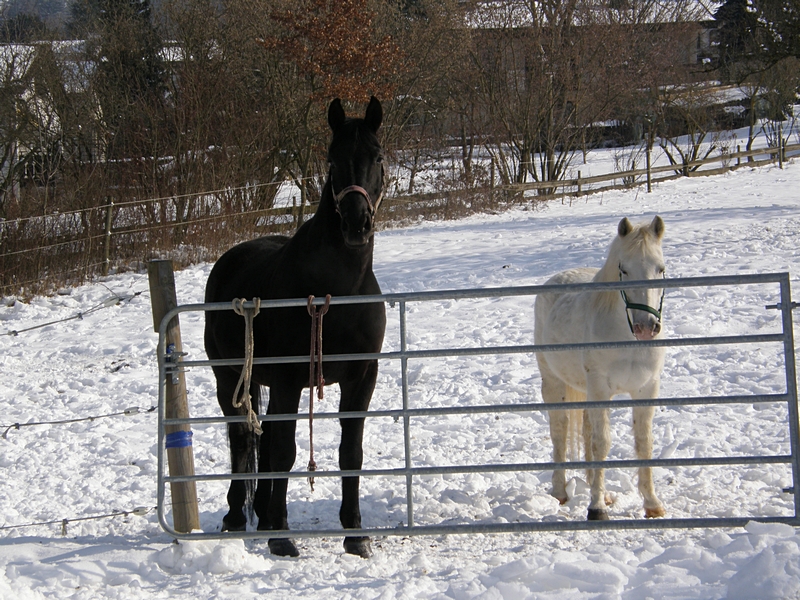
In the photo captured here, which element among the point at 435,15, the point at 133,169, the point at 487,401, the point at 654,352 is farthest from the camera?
the point at 435,15

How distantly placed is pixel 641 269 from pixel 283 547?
7.47 ft

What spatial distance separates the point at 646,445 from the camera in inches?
165

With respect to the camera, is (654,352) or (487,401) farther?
(487,401)

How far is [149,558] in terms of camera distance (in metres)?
3.54

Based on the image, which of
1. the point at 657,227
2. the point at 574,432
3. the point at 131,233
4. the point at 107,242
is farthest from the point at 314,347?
the point at 131,233

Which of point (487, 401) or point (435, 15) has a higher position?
point (435, 15)

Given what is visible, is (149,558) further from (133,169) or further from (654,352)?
(133,169)

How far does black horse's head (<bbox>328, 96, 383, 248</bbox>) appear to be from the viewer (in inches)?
135

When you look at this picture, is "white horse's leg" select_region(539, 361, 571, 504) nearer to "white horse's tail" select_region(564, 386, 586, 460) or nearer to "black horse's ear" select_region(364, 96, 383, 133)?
"white horse's tail" select_region(564, 386, 586, 460)

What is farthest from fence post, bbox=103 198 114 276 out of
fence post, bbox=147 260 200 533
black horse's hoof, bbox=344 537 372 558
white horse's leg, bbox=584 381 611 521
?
white horse's leg, bbox=584 381 611 521

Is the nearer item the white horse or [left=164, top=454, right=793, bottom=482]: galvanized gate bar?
[left=164, top=454, right=793, bottom=482]: galvanized gate bar

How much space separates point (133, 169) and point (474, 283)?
7.64 metres

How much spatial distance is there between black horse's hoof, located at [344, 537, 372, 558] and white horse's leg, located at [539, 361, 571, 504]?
1.22 metres

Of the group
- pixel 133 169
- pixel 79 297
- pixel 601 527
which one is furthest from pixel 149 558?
pixel 133 169
